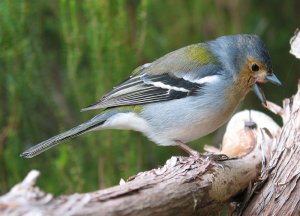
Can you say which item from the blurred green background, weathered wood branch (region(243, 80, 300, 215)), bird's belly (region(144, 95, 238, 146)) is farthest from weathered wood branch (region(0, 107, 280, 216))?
Result: the blurred green background

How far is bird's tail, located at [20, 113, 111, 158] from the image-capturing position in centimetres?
314

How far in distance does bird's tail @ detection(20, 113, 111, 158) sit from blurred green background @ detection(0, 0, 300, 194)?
0.73 metres

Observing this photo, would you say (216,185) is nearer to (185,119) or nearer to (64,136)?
(185,119)

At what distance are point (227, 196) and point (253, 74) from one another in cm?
86

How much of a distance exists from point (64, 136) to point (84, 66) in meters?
1.78

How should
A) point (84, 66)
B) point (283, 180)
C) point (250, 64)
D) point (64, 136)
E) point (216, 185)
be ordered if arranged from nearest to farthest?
point (216, 185)
point (283, 180)
point (64, 136)
point (250, 64)
point (84, 66)

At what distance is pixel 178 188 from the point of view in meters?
2.49

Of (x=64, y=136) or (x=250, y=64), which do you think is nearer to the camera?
(x=64, y=136)

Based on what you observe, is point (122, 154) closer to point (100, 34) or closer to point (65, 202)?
point (100, 34)

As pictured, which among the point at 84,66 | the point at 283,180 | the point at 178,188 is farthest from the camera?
the point at 84,66

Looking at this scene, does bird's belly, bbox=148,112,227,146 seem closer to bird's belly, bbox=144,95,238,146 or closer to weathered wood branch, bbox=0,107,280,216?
bird's belly, bbox=144,95,238,146

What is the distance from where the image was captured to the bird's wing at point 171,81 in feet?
11.3

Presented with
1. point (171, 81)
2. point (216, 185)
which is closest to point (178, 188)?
point (216, 185)

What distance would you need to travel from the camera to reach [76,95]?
4465 mm
